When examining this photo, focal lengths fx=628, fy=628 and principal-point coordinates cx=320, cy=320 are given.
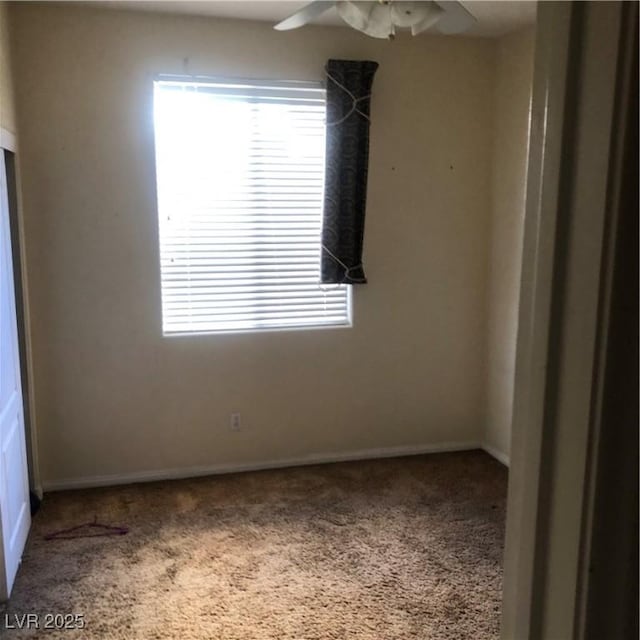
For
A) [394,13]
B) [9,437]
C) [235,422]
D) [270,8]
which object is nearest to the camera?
[394,13]

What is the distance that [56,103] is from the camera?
3385mm

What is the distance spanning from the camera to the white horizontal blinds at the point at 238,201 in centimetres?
362

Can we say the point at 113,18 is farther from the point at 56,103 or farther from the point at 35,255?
the point at 35,255

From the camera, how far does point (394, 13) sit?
2.15 meters

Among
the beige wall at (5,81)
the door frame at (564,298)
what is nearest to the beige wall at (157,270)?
the beige wall at (5,81)

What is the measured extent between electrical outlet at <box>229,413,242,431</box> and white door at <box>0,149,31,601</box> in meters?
1.18

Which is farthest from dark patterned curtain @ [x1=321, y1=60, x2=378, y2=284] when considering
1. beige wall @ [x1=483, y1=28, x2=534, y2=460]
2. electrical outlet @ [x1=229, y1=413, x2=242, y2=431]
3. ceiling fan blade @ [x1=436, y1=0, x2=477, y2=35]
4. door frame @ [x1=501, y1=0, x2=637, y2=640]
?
door frame @ [x1=501, y1=0, x2=637, y2=640]

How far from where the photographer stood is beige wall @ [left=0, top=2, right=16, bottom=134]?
2.94 metres

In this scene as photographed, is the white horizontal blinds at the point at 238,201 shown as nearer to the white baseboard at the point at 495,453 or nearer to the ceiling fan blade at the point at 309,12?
the ceiling fan blade at the point at 309,12

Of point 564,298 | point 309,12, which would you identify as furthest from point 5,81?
point 564,298

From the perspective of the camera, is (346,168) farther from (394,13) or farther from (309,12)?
(394,13)

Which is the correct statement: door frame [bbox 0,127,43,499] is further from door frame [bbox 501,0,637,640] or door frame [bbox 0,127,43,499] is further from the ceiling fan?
door frame [bbox 501,0,637,640]

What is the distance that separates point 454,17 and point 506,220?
187 centimetres

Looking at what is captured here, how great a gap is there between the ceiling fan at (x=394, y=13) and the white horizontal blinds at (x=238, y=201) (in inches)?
54.5
